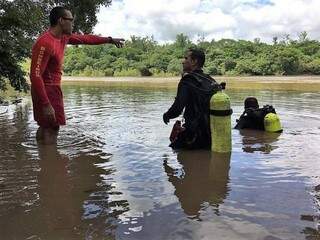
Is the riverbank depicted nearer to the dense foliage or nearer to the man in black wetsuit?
the dense foliage

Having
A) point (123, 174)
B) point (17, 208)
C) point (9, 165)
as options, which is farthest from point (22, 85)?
point (17, 208)

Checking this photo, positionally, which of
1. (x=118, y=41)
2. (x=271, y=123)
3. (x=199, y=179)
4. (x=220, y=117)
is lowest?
(x=199, y=179)

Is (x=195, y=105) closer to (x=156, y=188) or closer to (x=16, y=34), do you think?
(x=156, y=188)

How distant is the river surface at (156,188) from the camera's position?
12.5 feet

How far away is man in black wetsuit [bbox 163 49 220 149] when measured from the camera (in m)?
6.70

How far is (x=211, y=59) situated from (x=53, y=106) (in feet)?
153

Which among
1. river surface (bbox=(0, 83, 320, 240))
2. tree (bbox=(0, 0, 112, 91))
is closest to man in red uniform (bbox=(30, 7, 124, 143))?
→ river surface (bbox=(0, 83, 320, 240))

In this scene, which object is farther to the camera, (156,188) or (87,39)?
(87,39)

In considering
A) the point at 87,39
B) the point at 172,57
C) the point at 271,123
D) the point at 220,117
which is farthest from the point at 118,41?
the point at 172,57

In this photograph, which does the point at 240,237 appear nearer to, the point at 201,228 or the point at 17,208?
the point at 201,228

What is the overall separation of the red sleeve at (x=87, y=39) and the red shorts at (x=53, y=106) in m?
0.72

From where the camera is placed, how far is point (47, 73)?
19.2ft

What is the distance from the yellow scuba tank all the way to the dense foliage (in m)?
38.9

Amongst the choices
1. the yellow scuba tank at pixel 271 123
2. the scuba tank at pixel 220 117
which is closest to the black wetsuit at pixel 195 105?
the scuba tank at pixel 220 117
